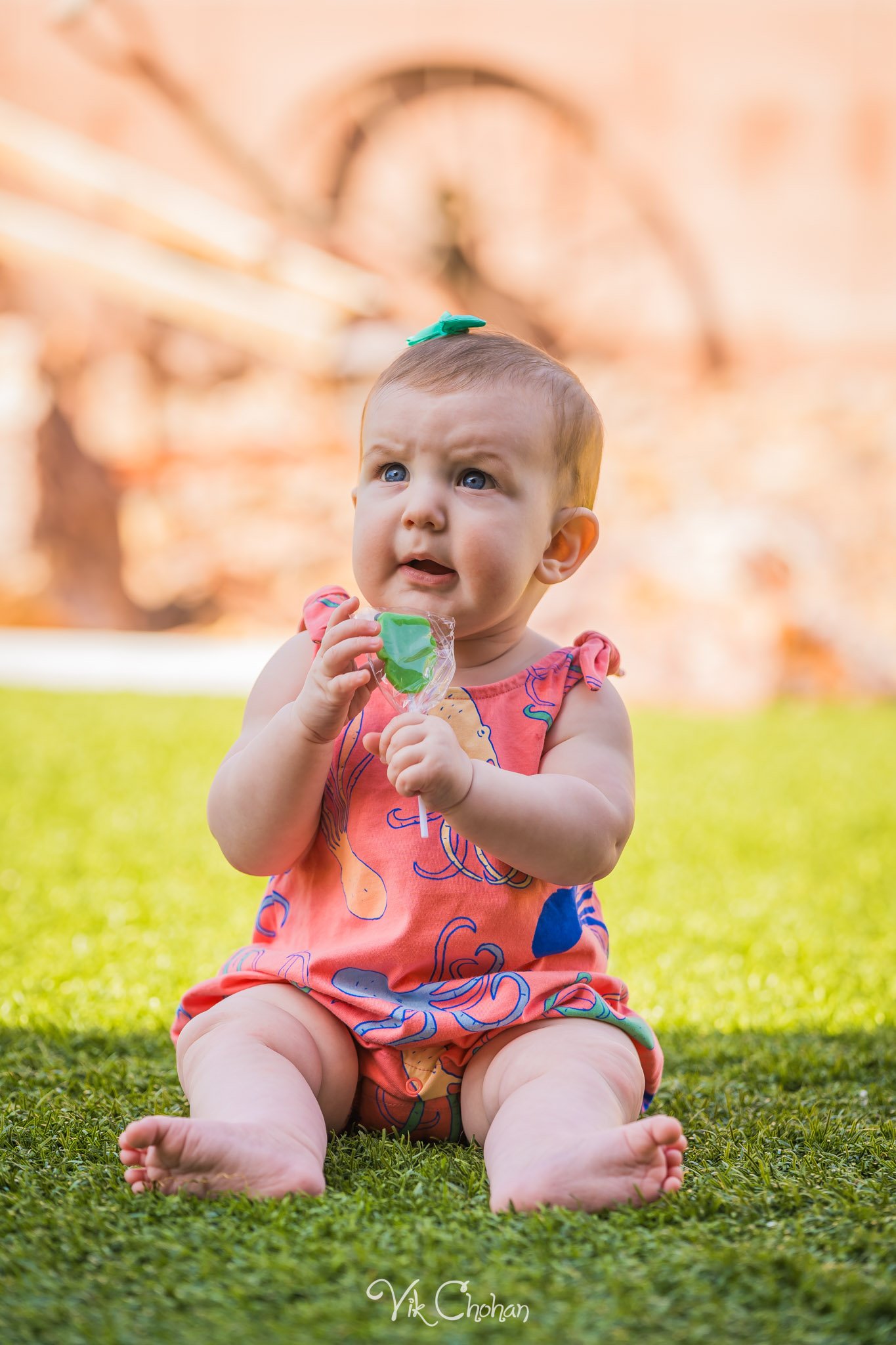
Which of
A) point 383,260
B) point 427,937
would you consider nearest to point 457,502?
point 427,937

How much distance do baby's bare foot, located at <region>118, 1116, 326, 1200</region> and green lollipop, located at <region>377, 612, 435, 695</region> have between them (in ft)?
1.61

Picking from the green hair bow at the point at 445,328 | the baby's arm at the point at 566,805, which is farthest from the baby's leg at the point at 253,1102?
the green hair bow at the point at 445,328

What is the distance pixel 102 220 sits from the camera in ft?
32.7

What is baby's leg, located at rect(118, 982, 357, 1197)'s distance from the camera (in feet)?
→ 3.92

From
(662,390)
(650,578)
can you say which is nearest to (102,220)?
(662,390)

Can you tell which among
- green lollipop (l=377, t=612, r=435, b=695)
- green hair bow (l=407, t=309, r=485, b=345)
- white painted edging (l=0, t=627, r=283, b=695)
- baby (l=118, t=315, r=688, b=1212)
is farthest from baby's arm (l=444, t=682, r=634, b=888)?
white painted edging (l=0, t=627, r=283, b=695)

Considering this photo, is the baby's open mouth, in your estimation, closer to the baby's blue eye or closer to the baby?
the baby

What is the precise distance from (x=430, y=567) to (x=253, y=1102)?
0.62m

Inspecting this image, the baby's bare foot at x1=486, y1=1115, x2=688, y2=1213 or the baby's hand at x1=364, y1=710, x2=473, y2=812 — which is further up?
the baby's hand at x1=364, y1=710, x2=473, y2=812

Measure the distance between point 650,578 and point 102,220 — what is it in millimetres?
5430

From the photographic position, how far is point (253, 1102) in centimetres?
129

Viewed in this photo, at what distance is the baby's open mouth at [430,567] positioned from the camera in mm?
1489

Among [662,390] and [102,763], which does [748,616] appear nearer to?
[662,390]
